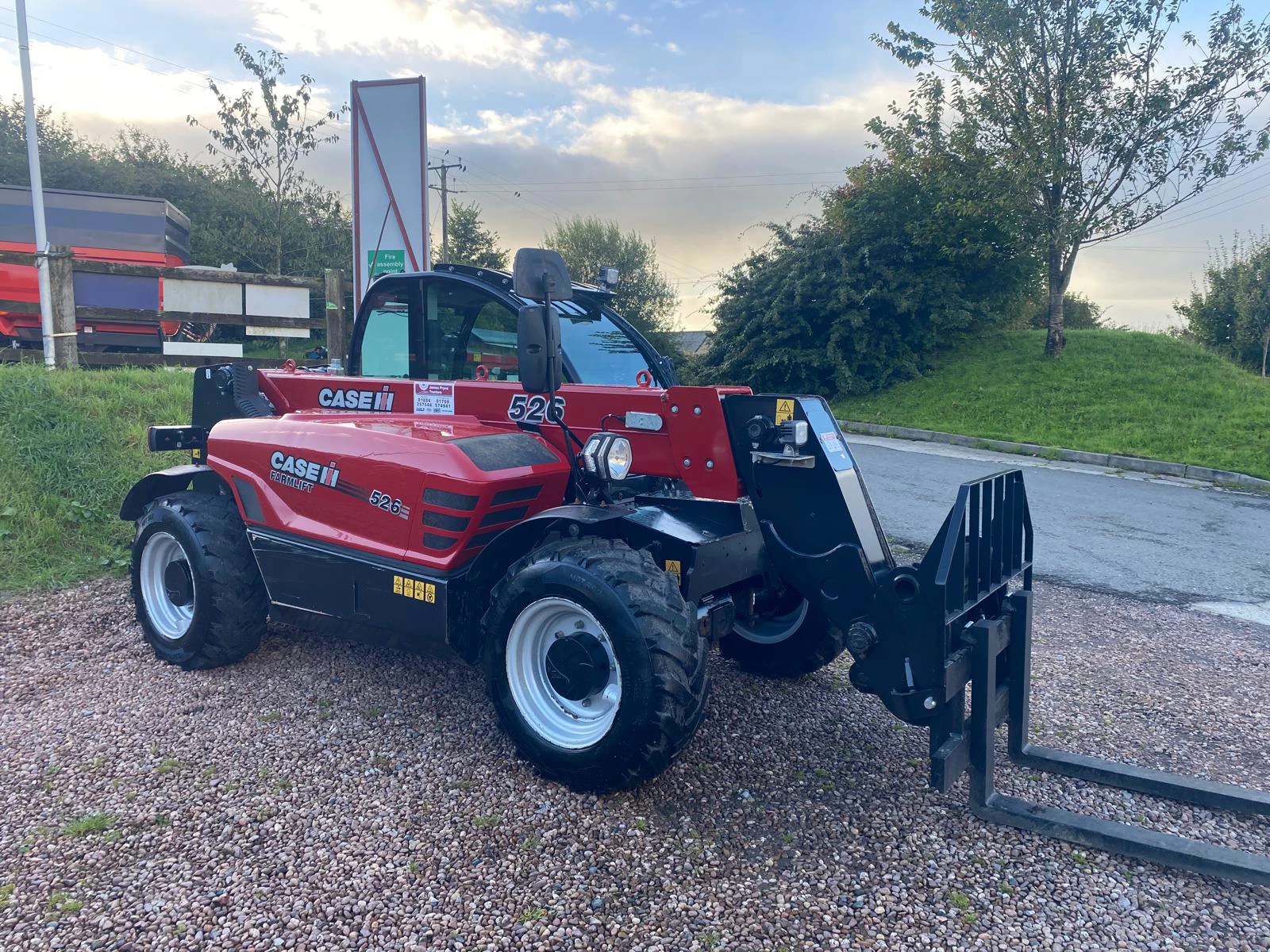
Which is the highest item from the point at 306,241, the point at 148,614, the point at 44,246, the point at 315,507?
the point at 306,241

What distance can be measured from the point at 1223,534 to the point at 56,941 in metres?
10.0

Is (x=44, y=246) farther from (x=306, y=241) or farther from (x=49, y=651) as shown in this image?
(x=306, y=241)

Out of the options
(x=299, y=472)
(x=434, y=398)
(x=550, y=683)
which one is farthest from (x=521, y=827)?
(x=434, y=398)

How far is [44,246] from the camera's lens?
39.0 feet

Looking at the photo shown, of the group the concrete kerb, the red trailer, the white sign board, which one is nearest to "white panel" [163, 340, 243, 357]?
the red trailer

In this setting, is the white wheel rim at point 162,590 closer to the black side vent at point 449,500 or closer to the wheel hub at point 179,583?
the wheel hub at point 179,583

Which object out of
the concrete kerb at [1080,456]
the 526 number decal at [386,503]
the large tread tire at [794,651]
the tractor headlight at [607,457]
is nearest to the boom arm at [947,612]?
the tractor headlight at [607,457]

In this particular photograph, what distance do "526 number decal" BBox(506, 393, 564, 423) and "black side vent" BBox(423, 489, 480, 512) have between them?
0.63 meters

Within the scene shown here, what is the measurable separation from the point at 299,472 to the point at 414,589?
968 millimetres

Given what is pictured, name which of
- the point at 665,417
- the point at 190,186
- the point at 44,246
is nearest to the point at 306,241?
the point at 190,186

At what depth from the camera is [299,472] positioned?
4.27 meters

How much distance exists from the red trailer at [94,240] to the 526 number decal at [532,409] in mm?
10785

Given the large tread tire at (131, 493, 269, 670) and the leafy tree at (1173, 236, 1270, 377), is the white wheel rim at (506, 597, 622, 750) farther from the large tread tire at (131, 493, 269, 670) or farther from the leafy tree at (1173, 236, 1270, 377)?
the leafy tree at (1173, 236, 1270, 377)

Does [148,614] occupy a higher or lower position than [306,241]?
lower
